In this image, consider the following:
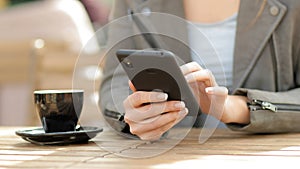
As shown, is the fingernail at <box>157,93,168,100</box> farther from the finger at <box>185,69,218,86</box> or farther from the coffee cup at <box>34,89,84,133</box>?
the coffee cup at <box>34,89,84,133</box>

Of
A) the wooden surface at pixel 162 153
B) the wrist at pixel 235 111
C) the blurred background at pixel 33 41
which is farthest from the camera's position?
the blurred background at pixel 33 41

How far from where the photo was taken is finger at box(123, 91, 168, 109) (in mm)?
905

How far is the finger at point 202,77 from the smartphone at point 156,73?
2 cm

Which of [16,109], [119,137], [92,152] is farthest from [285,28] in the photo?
[16,109]

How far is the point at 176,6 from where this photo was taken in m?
1.43

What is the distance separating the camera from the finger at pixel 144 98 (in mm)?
905

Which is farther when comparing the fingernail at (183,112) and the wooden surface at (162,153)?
the fingernail at (183,112)

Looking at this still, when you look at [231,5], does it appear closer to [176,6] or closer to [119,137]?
[176,6]

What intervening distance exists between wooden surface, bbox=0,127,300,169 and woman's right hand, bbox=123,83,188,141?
20 mm

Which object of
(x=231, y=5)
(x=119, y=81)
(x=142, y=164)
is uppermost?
(x=231, y=5)

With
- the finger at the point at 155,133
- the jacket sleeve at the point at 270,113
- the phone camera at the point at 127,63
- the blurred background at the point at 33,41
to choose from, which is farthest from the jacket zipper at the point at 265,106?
the blurred background at the point at 33,41

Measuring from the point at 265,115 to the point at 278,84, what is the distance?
0.72 feet

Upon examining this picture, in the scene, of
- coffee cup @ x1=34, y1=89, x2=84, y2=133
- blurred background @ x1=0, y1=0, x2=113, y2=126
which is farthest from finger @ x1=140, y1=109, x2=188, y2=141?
blurred background @ x1=0, y1=0, x2=113, y2=126

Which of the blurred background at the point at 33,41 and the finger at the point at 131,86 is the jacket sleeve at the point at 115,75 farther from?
the blurred background at the point at 33,41
